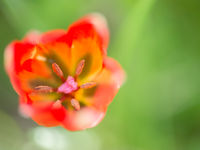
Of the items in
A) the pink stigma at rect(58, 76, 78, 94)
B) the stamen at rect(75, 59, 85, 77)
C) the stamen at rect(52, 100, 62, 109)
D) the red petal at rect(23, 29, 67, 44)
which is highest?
the red petal at rect(23, 29, 67, 44)

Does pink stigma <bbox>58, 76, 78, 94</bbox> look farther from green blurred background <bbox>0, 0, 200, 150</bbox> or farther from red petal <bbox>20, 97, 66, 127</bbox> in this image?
green blurred background <bbox>0, 0, 200, 150</bbox>

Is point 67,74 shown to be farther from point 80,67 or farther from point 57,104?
point 57,104

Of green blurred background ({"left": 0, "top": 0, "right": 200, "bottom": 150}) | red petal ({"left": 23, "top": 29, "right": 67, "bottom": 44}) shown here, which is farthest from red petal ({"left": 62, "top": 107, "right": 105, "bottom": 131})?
green blurred background ({"left": 0, "top": 0, "right": 200, "bottom": 150})

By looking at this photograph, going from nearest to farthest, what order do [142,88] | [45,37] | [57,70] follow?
[45,37] → [57,70] → [142,88]

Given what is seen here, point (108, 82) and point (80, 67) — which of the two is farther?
point (80, 67)

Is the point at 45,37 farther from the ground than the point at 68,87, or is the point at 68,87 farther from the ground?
the point at 45,37

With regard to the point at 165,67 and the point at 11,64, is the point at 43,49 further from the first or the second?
the point at 165,67

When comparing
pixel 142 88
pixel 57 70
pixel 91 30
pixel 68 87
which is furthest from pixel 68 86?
pixel 142 88

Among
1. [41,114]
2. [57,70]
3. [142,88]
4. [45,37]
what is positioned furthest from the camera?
[142,88]
